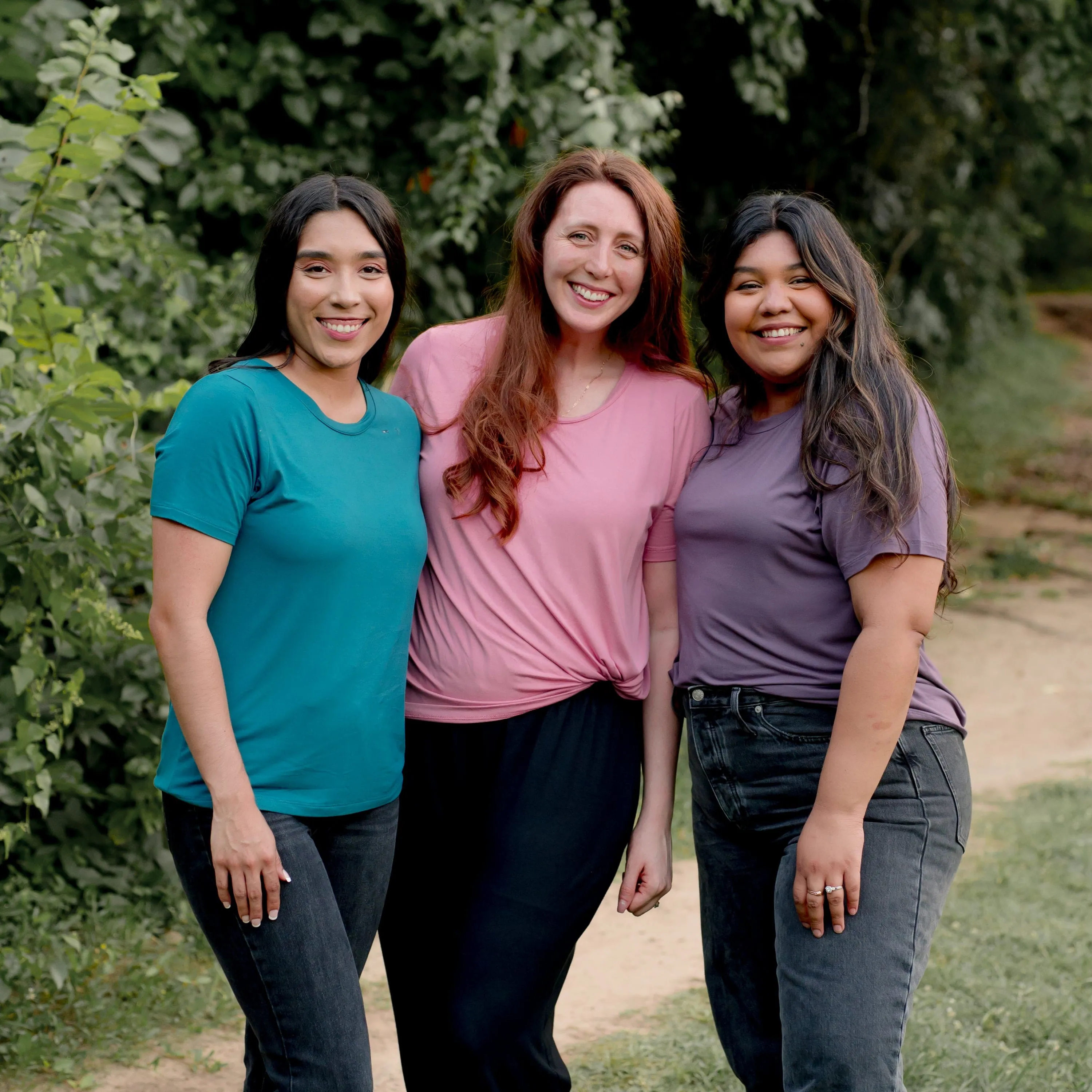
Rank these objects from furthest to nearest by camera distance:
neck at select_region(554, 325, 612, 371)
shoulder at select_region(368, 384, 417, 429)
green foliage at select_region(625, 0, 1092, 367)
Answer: green foliage at select_region(625, 0, 1092, 367), neck at select_region(554, 325, 612, 371), shoulder at select_region(368, 384, 417, 429)

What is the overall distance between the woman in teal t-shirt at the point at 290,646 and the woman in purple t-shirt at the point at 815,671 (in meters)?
0.53

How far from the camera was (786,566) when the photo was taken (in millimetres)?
2045

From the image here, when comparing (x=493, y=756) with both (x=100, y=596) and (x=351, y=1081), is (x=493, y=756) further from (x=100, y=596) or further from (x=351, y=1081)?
(x=100, y=596)

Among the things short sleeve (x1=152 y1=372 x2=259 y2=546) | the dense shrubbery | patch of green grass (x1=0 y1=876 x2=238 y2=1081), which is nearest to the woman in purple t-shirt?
short sleeve (x1=152 y1=372 x2=259 y2=546)

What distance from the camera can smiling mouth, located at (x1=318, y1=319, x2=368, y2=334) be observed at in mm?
2068

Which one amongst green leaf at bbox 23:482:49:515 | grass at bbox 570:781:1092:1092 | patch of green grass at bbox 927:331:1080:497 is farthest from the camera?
patch of green grass at bbox 927:331:1080:497

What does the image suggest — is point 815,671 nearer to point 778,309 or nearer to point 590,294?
point 778,309

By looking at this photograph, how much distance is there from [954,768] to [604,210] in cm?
111

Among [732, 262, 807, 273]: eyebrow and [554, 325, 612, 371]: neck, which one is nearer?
[732, 262, 807, 273]: eyebrow

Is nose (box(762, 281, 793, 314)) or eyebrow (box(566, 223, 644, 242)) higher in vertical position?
eyebrow (box(566, 223, 644, 242))

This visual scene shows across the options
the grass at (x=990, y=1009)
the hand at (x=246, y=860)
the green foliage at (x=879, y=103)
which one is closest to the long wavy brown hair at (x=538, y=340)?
the hand at (x=246, y=860)

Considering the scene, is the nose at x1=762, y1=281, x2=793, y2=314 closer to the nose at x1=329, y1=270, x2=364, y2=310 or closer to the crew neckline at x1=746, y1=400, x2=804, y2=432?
the crew neckline at x1=746, y1=400, x2=804, y2=432

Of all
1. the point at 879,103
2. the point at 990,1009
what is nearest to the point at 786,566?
the point at 990,1009

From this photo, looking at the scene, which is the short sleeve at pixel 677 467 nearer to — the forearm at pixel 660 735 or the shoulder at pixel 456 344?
the forearm at pixel 660 735
